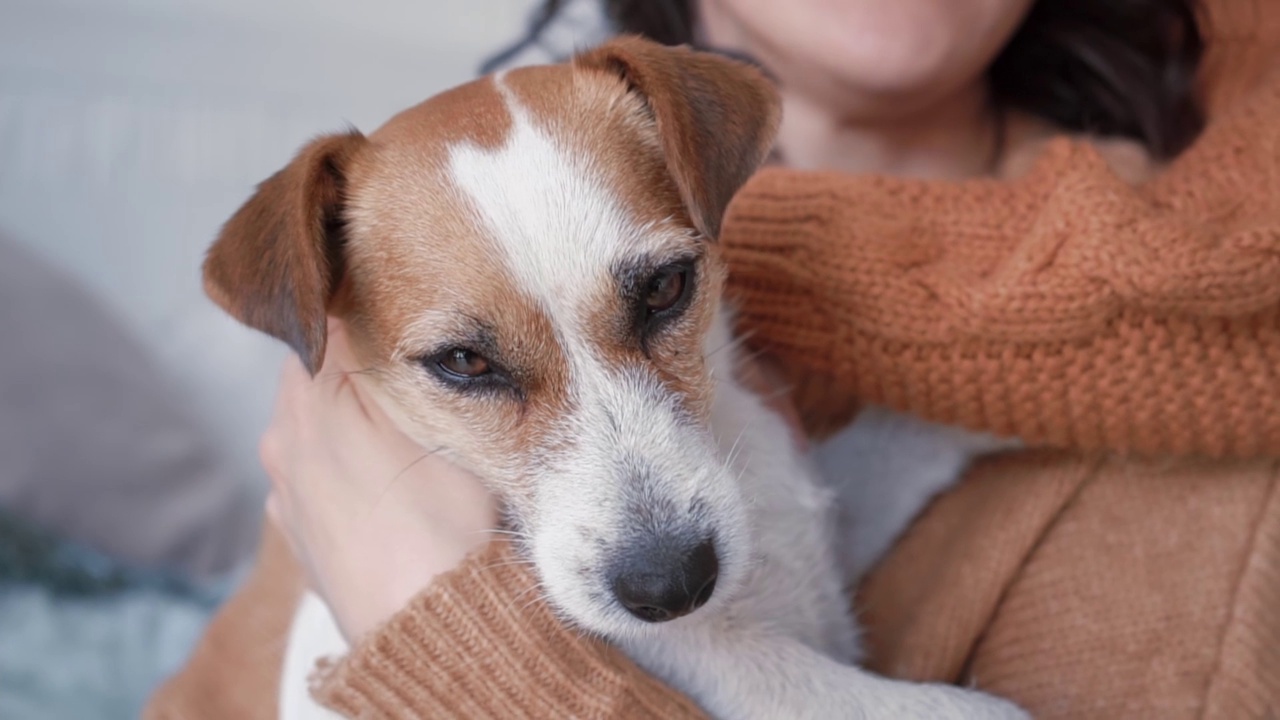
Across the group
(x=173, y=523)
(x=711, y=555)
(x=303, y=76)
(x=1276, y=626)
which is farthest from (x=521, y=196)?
(x=303, y=76)

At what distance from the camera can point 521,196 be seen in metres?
1.28

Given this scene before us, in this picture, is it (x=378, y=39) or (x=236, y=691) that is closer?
(x=236, y=691)

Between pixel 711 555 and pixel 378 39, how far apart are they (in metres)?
3.25

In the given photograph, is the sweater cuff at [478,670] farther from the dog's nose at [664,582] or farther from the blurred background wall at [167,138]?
the blurred background wall at [167,138]

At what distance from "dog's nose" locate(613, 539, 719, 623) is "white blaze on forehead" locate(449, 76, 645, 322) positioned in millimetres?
319

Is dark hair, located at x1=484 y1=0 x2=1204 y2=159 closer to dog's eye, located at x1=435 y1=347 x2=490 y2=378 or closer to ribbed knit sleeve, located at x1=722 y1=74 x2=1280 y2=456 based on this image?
ribbed knit sleeve, located at x1=722 y1=74 x2=1280 y2=456

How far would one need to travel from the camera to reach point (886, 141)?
2242 millimetres

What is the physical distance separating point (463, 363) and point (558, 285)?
0.18m

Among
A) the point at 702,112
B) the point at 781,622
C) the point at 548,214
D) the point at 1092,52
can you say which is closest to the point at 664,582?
the point at 781,622

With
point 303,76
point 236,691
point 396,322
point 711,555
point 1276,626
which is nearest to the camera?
point 711,555

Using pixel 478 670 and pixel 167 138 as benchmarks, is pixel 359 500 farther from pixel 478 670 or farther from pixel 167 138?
pixel 167 138

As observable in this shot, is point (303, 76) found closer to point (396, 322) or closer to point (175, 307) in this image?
point (175, 307)

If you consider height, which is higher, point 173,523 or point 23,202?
point 23,202

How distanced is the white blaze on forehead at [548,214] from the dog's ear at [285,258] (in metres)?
0.20
